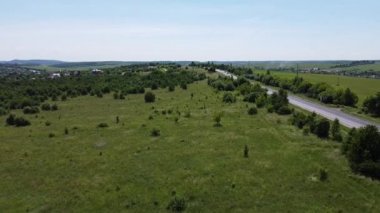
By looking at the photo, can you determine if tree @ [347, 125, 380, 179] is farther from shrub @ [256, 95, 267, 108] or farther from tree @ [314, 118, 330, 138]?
shrub @ [256, 95, 267, 108]

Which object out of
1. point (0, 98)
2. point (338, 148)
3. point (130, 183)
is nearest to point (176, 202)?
point (130, 183)

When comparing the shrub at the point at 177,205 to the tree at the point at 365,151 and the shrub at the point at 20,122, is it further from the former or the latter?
the shrub at the point at 20,122

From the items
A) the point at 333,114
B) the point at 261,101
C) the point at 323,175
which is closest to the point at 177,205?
the point at 323,175

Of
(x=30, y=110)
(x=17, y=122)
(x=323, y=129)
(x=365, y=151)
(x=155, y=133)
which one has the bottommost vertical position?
(x=30, y=110)

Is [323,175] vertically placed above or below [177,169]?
above

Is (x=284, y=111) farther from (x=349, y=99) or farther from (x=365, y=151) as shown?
(x=365, y=151)
